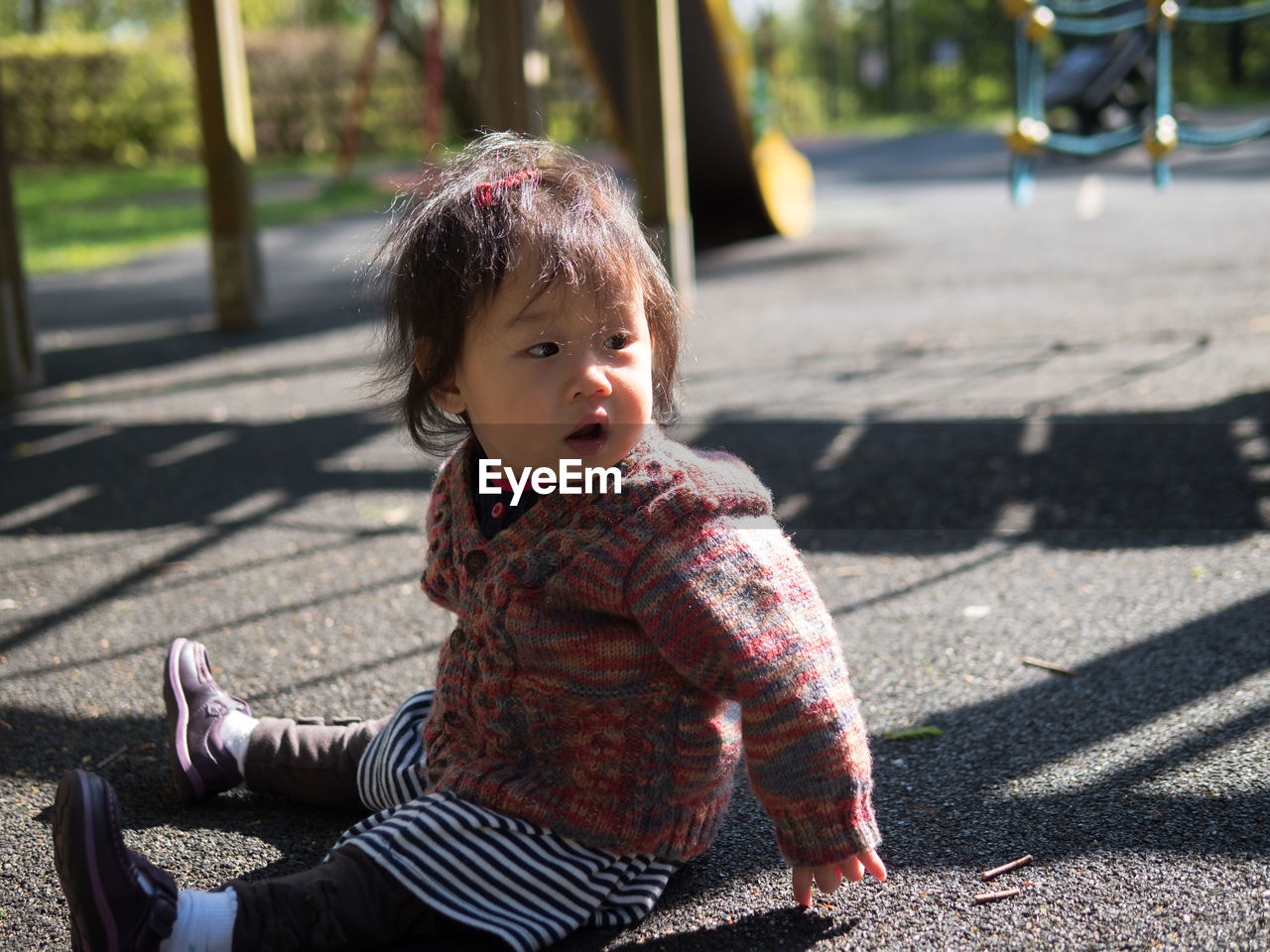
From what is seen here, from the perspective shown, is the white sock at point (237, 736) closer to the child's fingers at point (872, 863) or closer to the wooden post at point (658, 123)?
the child's fingers at point (872, 863)

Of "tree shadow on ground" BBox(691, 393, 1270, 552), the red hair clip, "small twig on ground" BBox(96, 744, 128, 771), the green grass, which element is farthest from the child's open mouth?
the green grass

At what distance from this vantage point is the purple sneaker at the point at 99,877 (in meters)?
1.64

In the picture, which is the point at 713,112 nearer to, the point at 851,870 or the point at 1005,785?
the point at 1005,785

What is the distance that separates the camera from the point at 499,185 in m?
1.84

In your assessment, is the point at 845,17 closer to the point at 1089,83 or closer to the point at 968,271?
the point at 1089,83

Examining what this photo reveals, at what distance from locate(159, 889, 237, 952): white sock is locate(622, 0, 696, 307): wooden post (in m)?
5.43

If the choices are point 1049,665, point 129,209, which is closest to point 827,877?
point 1049,665

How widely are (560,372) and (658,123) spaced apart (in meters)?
5.56

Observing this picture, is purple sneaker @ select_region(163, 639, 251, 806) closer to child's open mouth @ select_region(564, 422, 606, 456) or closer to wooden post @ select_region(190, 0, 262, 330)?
child's open mouth @ select_region(564, 422, 606, 456)

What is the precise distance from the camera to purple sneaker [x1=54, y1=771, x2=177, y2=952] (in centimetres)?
164

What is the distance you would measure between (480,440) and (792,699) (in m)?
0.59

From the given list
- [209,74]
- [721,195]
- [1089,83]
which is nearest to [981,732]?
[209,74]

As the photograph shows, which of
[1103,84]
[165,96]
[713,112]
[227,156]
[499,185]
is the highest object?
[165,96]

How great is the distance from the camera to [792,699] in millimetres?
1692
